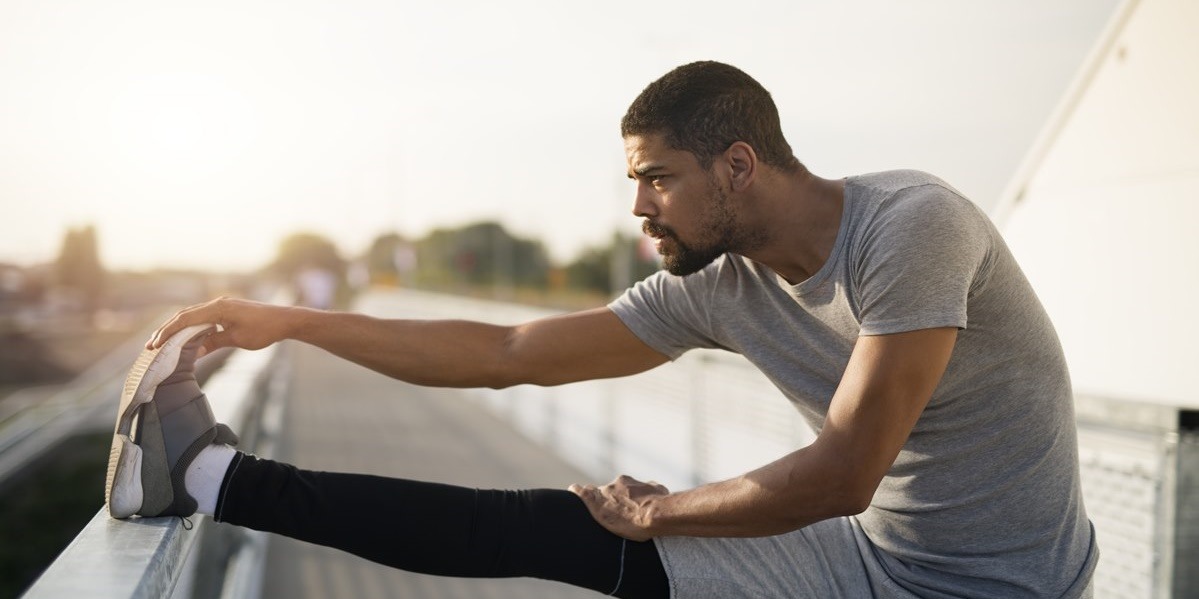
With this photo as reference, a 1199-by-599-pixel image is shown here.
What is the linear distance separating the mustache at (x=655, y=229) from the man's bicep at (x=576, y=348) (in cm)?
41

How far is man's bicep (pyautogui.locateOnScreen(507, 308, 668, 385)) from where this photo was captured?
107 inches

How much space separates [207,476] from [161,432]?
14 cm

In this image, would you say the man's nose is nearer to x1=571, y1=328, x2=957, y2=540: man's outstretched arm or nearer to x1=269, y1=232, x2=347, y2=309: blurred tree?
x1=571, y1=328, x2=957, y2=540: man's outstretched arm

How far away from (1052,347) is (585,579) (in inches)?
39.9

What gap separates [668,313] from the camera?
2660mm

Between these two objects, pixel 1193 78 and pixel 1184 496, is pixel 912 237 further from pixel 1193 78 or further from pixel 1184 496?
pixel 1193 78

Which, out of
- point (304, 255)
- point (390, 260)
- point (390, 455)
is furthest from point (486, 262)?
point (390, 455)

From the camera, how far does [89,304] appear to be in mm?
76812

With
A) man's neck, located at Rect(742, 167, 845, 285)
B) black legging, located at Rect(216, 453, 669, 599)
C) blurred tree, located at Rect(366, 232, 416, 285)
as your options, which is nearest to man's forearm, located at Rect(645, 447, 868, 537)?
black legging, located at Rect(216, 453, 669, 599)

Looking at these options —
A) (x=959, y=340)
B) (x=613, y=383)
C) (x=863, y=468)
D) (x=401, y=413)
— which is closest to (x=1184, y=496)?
(x=959, y=340)

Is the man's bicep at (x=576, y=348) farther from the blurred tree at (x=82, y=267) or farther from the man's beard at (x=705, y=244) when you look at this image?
the blurred tree at (x=82, y=267)

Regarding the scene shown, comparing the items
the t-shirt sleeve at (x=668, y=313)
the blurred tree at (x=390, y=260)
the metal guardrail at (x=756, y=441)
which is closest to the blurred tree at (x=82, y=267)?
the blurred tree at (x=390, y=260)

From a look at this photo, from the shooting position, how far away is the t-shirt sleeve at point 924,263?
1.86m

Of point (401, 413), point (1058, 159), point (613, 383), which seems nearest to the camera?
point (1058, 159)
